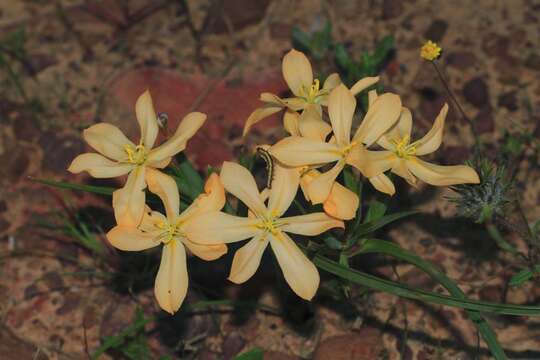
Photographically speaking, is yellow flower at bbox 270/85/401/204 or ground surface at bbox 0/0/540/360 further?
ground surface at bbox 0/0/540/360

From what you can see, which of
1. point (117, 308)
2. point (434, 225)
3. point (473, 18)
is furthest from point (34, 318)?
point (473, 18)

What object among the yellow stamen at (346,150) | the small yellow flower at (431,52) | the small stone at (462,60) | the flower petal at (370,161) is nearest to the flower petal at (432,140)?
the flower petal at (370,161)

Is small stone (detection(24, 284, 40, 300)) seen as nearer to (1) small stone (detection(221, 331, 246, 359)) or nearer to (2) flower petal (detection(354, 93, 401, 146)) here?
(1) small stone (detection(221, 331, 246, 359))

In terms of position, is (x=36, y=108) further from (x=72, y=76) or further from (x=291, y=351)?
(x=291, y=351)

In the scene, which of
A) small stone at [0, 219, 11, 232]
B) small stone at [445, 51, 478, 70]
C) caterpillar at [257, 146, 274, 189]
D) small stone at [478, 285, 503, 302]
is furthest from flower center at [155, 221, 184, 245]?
small stone at [445, 51, 478, 70]

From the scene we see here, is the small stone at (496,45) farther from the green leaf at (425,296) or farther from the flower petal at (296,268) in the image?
the flower petal at (296,268)

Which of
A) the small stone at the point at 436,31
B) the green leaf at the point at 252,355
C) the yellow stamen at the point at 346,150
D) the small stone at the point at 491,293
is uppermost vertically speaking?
the yellow stamen at the point at 346,150
